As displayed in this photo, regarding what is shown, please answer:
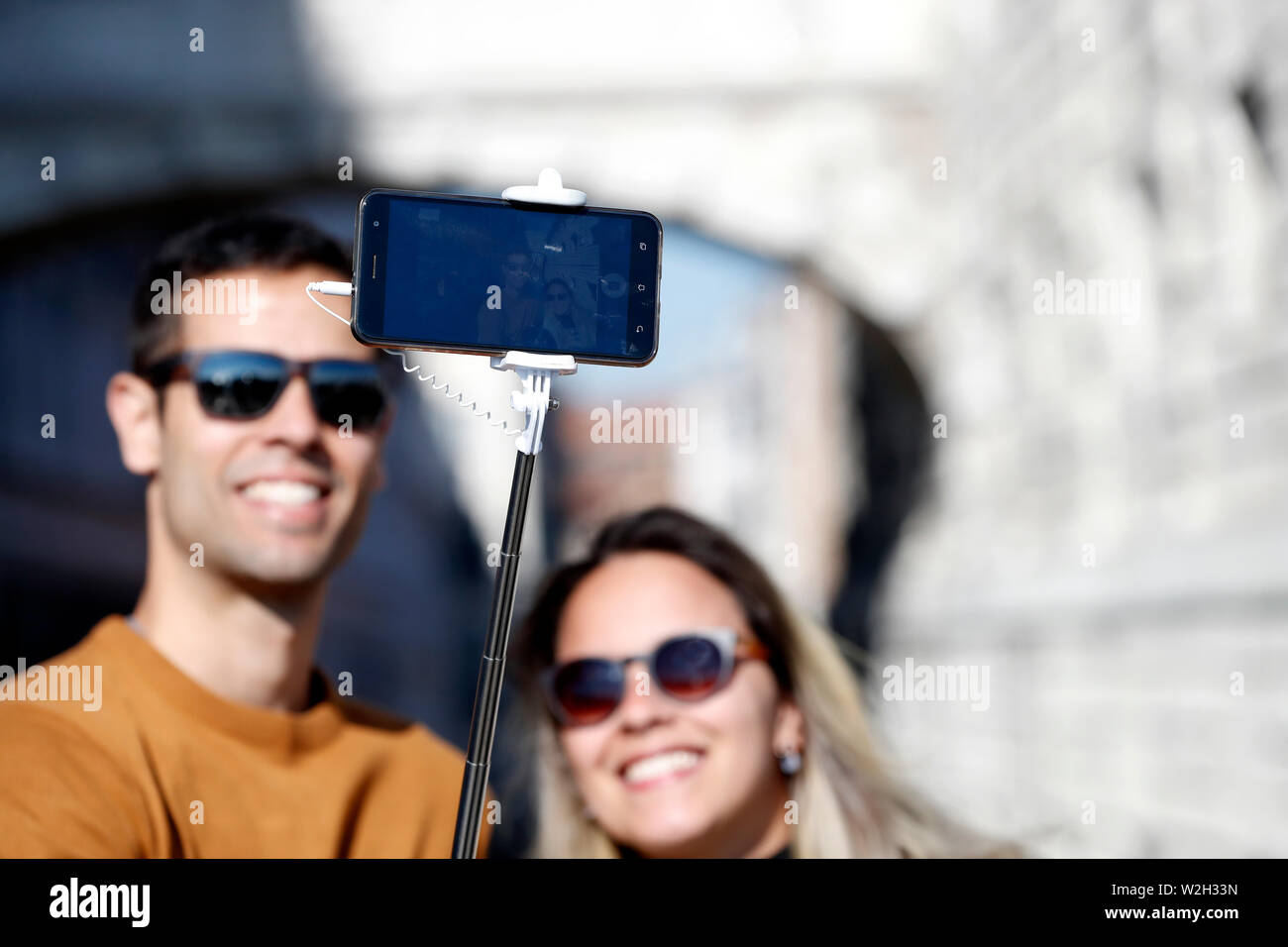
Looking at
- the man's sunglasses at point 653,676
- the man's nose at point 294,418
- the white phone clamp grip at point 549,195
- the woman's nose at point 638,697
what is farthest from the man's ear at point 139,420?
the white phone clamp grip at point 549,195

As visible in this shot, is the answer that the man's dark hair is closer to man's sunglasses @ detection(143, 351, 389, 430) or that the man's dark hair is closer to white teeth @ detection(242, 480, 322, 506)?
man's sunglasses @ detection(143, 351, 389, 430)

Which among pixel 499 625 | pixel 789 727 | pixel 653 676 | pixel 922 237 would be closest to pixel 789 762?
pixel 789 727

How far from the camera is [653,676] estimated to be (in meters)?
2.64

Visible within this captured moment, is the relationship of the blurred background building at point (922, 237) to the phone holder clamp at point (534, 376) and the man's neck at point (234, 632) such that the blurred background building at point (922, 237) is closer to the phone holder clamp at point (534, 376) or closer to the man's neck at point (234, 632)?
the man's neck at point (234, 632)

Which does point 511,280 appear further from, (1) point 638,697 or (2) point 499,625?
(1) point 638,697

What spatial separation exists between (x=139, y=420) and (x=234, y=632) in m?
0.51

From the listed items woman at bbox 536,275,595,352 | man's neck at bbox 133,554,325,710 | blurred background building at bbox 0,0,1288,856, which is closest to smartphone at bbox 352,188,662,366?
woman at bbox 536,275,595,352

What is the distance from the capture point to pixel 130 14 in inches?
211

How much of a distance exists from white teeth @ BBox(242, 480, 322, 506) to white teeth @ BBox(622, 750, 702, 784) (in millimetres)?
856

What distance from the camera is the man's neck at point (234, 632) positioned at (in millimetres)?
2631

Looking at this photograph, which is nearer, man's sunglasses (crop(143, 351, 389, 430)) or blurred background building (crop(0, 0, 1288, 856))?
man's sunglasses (crop(143, 351, 389, 430))

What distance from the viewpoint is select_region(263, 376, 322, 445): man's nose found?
2.71 metres
